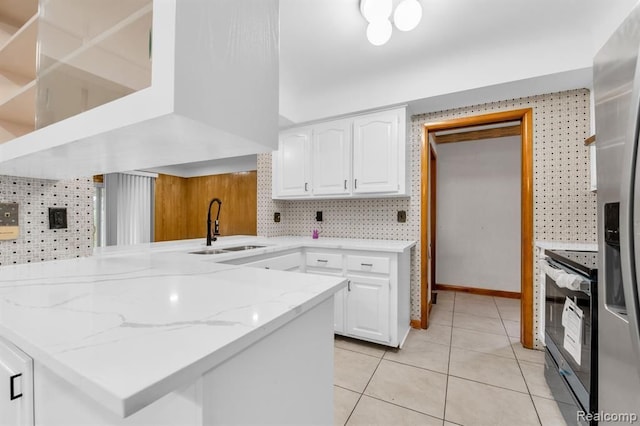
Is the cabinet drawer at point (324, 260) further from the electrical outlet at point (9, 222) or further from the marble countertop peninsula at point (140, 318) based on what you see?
the electrical outlet at point (9, 222)

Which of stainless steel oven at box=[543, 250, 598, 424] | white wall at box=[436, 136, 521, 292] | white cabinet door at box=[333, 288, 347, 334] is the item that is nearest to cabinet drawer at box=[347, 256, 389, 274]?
white cabinet door at box=[333, 288, 347, 334]

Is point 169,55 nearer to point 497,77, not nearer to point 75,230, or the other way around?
point 75,230

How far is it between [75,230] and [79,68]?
0.96 m

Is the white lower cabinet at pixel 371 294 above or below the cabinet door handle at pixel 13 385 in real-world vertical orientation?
below

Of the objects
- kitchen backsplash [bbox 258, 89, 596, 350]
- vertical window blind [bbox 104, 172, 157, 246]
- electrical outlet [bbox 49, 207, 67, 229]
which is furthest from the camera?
vertical window blind [bbox 104, 172, 157, 246]

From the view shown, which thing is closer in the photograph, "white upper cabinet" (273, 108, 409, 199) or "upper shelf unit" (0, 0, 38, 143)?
"upper shelf unit" (0, 0, 38, 143)

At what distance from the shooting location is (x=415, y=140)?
111 inches

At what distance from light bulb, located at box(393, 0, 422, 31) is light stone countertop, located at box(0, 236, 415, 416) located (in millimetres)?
1573

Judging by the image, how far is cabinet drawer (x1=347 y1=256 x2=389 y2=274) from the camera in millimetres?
2273

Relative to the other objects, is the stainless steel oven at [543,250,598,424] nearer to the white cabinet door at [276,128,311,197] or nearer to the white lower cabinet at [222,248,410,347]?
the white lower cabinet at [222,248,410,347]

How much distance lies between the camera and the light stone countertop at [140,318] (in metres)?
0.38

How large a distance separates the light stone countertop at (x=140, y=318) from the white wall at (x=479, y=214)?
12.3 feet

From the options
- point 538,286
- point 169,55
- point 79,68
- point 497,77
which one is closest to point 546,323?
point 538,286

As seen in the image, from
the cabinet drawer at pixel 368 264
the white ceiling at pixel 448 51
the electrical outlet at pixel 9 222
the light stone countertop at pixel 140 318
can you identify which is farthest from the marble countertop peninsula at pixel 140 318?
the white ceiling at pixel 448 51
